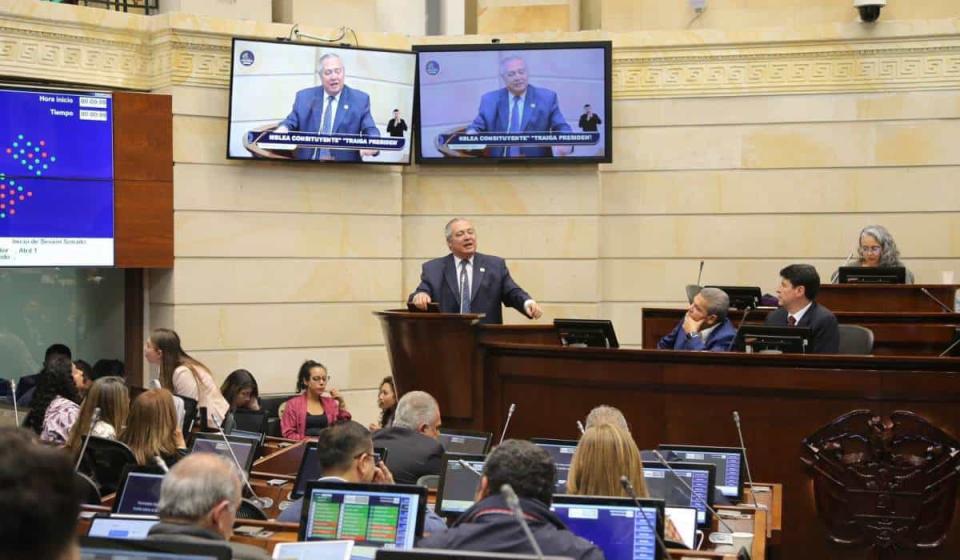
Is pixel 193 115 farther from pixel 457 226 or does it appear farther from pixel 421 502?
pixel 421 502

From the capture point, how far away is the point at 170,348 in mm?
8188

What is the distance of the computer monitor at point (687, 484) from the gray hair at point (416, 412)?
4.13 feet

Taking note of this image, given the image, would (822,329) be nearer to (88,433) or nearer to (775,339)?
(775,339)

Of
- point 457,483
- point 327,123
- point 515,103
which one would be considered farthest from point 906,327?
point 457,483

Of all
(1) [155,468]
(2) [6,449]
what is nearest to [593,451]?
(1) [155,468]

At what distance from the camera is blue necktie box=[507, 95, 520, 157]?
10980 mm

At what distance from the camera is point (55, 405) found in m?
7.21

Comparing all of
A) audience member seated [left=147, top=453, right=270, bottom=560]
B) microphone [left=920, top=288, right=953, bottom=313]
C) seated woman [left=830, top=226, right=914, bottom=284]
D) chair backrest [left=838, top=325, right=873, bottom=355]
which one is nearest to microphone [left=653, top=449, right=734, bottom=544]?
audience member seated [left=147, top=453, right=270, bottom=560]

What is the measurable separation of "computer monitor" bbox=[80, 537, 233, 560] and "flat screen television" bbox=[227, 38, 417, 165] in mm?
7750

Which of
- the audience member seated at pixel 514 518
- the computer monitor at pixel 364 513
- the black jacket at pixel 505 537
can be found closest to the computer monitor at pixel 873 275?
the computer monitor at pixel 364 513

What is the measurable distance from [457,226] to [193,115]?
9.68 feet

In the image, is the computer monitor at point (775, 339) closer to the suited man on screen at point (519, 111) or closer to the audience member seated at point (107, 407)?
the audience member seated at point (107, 407)

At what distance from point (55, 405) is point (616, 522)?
4.14 meters

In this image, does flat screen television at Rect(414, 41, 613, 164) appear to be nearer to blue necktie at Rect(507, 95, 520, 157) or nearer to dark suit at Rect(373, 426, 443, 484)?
blue necktie at Rect(507, 95, 520, 157)
